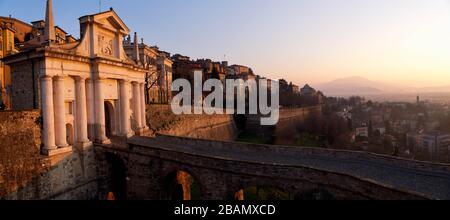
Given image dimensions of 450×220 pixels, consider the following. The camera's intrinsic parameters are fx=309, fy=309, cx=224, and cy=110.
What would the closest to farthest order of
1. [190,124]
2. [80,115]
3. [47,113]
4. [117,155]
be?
1. [47,113]
2. [80,115]
3. [117,155]
4. [190,124]

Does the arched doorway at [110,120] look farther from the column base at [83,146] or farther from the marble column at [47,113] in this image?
the marble column at [47,113]

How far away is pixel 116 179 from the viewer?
1614 centimetres

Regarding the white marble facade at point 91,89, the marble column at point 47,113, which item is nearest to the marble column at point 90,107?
the white marble facade at point 91,89

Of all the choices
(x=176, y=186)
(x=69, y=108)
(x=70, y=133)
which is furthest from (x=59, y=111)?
(x=176, y=186)

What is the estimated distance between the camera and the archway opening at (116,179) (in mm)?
15656

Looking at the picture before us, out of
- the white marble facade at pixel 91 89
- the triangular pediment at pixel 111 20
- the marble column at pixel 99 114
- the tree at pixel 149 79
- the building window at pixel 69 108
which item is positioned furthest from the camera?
the tree at pixel 149 79

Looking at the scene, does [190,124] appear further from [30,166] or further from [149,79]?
[30,166]

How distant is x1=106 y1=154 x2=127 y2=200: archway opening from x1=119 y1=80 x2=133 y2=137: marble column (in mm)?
2374

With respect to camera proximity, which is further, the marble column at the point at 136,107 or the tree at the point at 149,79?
the tree at the point at 149,79

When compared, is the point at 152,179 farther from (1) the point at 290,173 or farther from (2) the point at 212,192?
A: (1) the point at 290,173

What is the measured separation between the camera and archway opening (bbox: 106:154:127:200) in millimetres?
15656

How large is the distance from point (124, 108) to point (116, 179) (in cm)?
413

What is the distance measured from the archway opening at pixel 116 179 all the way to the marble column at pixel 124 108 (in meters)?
2.37

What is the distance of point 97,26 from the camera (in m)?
15.9
